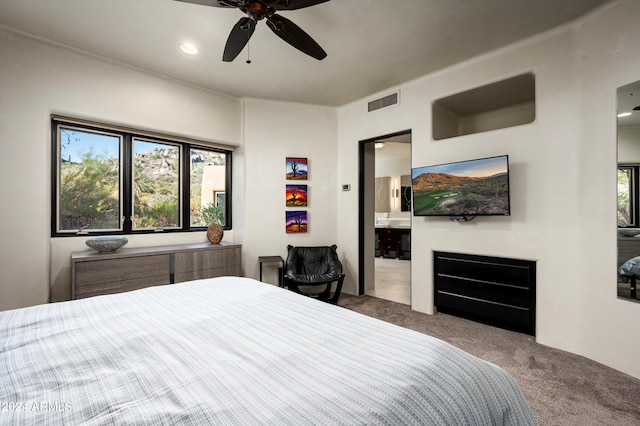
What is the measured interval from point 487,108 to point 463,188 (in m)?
1.54

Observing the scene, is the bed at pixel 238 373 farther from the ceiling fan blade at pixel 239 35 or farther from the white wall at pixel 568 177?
the white wall at pixel 568 177

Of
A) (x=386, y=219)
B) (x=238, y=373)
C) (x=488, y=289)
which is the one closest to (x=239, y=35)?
(x=238, y=373)

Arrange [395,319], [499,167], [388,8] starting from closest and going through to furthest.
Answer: [388,8] → [499,167] → [395,319]

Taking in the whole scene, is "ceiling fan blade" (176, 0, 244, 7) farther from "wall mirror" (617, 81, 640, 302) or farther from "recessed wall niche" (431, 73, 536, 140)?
"wall mirror" (617, 81, 640, 302)

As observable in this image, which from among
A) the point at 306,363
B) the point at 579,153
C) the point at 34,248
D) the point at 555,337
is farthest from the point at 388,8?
the point at 34,248

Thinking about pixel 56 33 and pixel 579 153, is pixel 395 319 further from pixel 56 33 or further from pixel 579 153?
pixel 56 33

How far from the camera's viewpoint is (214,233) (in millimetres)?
3955

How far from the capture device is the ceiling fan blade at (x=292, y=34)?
1916 mm

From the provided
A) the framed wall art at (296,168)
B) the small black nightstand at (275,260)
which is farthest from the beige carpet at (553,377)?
the framed wall art at (296,168)

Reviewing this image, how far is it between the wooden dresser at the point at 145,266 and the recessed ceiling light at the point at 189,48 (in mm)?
2156

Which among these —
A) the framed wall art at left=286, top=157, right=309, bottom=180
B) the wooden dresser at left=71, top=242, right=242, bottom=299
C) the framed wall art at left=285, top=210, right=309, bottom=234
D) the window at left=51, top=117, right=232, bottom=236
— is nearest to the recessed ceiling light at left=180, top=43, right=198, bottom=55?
the window at left=51, top=117, right=232, bottom=236

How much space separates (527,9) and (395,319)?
322cm

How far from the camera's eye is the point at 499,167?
289 centimetres

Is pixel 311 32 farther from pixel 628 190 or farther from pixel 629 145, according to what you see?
pixel 628 190
